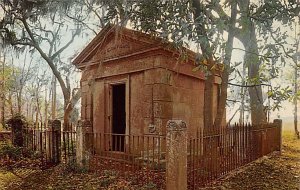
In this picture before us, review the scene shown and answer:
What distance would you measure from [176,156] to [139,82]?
4.30 m

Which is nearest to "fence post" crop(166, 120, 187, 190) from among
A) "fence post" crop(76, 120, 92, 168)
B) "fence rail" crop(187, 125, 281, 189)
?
"fence rail" crop(187, 125, 281, 189)

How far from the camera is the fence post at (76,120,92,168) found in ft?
25.2

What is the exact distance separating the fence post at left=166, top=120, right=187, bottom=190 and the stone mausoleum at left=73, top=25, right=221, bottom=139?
8.50ft

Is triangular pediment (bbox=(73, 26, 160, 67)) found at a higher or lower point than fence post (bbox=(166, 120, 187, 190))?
higher

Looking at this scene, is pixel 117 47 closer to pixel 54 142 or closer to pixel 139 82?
pixel 139 82

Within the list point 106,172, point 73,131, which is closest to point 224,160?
point 106,172

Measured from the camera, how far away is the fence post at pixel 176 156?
5.14 m

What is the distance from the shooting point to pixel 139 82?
907 cm

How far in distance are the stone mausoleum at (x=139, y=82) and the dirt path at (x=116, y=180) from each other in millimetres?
2335

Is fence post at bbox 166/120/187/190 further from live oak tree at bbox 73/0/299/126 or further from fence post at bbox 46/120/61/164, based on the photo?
fence post at bbox 46/120/61/164

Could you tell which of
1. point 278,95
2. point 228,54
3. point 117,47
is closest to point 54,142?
point 117,47

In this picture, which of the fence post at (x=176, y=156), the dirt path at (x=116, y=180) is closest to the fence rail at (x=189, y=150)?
the fence post at (x=176, y=156)

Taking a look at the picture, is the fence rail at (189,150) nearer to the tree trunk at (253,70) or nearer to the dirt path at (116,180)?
the dirt path at (116,180)

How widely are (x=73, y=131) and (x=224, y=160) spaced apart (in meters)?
4.45
